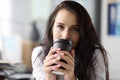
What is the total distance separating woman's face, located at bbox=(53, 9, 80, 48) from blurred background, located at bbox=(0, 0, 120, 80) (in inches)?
65.4

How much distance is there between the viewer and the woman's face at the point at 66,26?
1.14 m

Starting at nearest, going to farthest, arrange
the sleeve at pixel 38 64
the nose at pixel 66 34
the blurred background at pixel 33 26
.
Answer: the nose at pixel 66 34
the sleeve at pixel 38 64
the blurred background at pixel 33 26

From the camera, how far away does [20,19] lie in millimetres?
3312

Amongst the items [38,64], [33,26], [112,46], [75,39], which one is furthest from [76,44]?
[33,26]

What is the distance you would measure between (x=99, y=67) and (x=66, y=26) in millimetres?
255

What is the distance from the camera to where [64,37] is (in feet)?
3.72

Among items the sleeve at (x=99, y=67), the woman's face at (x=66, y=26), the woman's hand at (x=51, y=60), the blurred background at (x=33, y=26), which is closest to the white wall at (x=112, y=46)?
the blurred background at (x=33, y=26)

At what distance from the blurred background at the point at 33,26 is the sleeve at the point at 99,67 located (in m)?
1.54

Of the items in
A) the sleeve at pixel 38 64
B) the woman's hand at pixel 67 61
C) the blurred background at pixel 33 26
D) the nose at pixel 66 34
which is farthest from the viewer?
the blurred background at pixel 33 26

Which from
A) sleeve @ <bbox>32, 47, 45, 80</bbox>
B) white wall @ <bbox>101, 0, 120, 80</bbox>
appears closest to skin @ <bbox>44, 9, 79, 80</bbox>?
sleeve @ <bbox>32, 47, 45, 80</bbox>

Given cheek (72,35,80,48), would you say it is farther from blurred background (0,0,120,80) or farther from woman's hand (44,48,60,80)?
blurred background (0,0,120,80)

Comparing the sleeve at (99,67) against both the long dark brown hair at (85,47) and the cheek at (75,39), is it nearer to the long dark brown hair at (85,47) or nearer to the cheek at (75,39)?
the long dark brown hair at (85,47)

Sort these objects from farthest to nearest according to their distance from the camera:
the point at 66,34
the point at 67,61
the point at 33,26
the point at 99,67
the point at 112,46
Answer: the point at 33,26
the point at 112,46
the point at 99,67
the point at 66,34
the point at 67,61

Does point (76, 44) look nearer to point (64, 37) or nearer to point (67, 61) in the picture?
point (64, 37)
